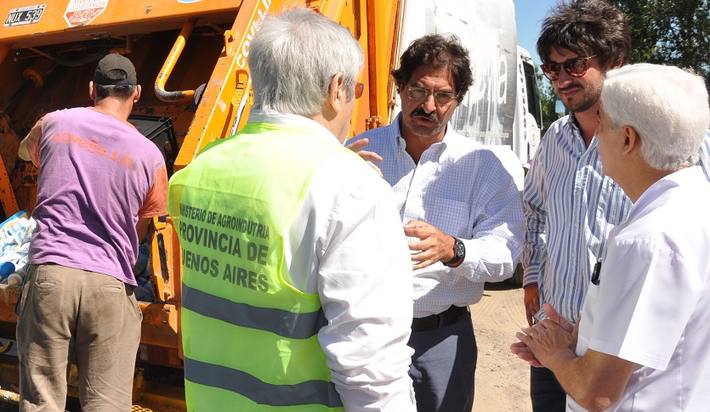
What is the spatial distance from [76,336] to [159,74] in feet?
4.16

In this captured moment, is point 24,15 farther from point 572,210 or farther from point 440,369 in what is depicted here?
point 572,210

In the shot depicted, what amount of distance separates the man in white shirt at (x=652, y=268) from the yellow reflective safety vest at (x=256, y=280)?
1.85 feet

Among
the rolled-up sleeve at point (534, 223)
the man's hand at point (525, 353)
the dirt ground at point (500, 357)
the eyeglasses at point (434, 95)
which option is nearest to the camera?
the man's hand at point (525, 353)

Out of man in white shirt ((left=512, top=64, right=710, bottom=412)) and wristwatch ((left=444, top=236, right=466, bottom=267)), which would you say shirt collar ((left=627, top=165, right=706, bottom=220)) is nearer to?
man in white shirt ((left=512, top=64, right=710, bottom=412))

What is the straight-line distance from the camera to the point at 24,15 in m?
3.57

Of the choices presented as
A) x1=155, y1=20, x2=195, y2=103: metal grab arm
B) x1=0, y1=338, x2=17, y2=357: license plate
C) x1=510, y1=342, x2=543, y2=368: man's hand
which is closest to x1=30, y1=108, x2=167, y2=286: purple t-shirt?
x1=155, y1=20, x2=195, y2=103: metal grab arm

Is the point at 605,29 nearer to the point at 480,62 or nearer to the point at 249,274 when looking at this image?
the point at 249,274

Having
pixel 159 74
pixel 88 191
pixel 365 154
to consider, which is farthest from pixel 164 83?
pixel 365 154

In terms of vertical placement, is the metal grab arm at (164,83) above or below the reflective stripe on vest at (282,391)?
above

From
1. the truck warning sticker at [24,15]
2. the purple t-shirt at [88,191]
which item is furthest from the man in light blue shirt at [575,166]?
the truck warning sticker at [24,15]

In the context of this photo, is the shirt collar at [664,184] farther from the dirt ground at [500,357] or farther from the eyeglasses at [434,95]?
the dirt ground at [500,357]

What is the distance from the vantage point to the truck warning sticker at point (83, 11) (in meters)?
3.37

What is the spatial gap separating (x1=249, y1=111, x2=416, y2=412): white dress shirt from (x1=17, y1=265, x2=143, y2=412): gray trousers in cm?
159

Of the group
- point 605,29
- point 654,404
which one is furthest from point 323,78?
point 605,29
